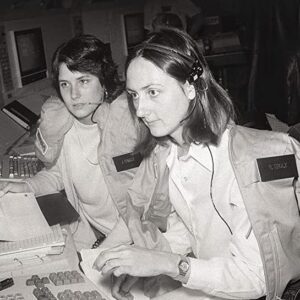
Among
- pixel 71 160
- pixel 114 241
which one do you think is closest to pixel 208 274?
pixel 114 241

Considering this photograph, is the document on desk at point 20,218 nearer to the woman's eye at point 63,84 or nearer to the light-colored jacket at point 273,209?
the woman's eye at point 63,84

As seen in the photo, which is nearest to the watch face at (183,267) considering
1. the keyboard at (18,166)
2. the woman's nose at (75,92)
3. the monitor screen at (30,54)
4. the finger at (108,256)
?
the finger at (108,256)

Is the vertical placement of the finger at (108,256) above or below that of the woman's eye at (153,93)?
below

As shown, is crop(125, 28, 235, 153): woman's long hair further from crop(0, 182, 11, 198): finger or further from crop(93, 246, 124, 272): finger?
crop(0, 182, 11, 198): finger

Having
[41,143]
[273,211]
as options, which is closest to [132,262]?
[273,211]

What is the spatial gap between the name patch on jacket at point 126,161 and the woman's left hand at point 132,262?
0.82 m

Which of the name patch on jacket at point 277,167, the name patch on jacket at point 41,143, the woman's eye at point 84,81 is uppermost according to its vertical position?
the woman's eye at point 84,81

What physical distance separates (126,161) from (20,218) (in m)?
0.49

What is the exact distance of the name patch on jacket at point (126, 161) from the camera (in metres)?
1.85

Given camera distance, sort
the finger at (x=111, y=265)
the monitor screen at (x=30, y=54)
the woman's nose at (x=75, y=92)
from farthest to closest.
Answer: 1. the monitor screen at (x=30, y=54)
2. the woman's nose at (x=75, y=92)
3. the finger at (x=111, y=265)

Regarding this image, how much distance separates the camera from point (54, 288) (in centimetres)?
116

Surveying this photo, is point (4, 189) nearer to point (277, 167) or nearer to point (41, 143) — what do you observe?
point (41, 143)

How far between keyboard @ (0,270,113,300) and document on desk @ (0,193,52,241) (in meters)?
0.22

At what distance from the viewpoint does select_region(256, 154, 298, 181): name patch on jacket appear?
1125mm
